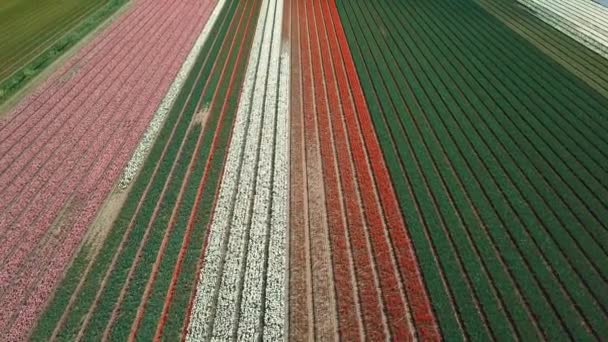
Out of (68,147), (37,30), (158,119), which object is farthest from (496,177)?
(37,30)

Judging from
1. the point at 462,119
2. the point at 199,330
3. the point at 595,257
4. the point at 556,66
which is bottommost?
the point at 199,330

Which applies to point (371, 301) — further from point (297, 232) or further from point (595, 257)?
point (595, 257)

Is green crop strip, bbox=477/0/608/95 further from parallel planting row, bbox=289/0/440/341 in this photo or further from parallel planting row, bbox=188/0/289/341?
parallel planting row, bbox=188/0/289/341

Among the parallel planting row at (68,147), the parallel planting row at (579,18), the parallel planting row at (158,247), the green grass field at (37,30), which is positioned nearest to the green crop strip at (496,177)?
the parallel planting row at (579,18)

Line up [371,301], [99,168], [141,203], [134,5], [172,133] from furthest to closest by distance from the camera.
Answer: [134,5], [172,133], [99,168], [141,203], [371,301]

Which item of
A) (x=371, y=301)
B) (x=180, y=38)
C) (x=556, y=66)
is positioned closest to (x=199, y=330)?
(x=371, y=301)

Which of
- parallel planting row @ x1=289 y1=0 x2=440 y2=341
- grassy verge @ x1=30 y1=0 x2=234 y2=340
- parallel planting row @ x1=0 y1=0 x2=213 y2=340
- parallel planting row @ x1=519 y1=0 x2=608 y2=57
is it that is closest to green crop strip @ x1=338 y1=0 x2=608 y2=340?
parallel planting row @ x1=289 y1=0 x2=440 y2=341

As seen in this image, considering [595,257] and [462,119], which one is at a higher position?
[462,119]

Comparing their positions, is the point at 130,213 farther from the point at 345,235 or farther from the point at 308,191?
the point at 345,235
